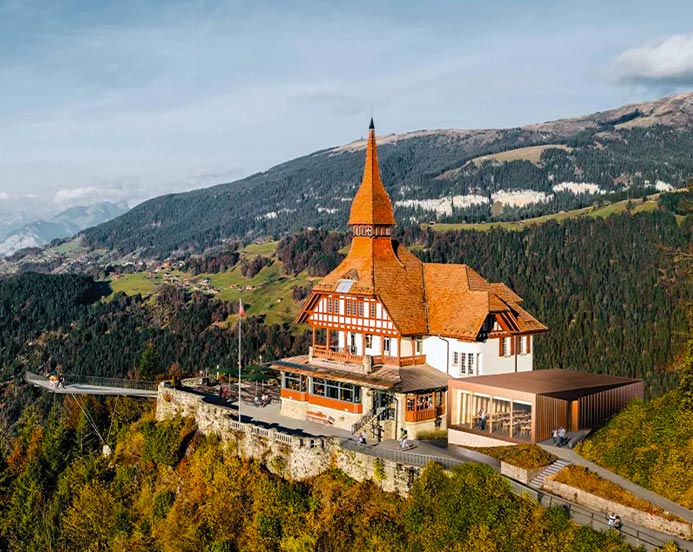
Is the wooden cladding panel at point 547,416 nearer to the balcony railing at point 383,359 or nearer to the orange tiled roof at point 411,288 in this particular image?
the orange tiled roof at point 411,288

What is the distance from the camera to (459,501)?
3872 cm

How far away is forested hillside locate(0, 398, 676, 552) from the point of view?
3719 centimetres

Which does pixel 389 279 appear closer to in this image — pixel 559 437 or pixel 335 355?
pixel 335 355

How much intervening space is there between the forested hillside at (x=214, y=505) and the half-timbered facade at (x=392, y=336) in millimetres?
9018

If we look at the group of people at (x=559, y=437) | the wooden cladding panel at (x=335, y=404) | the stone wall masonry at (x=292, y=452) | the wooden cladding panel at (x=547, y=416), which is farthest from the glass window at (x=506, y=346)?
the stone wall masonry at (x=292, y=452)

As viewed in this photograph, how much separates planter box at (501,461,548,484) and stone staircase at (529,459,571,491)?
190 mm

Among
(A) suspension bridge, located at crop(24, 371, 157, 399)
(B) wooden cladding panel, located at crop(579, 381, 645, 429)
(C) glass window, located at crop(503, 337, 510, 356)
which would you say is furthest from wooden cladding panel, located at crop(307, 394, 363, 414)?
(A) suspension bridge, located at crop(24, 371, 157, 399)

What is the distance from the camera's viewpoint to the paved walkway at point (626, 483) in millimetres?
36438

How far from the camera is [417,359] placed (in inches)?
2392

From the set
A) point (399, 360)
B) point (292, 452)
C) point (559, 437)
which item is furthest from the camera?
point (399, 360)

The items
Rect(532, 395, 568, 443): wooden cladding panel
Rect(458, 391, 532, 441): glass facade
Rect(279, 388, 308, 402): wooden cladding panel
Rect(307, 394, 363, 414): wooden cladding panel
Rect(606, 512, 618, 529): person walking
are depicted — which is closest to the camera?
Rect(606, 512, 618, 529): person walking

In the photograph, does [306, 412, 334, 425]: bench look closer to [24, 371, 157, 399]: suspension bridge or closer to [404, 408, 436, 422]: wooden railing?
[404, 408, 436, 422]: wooden railing

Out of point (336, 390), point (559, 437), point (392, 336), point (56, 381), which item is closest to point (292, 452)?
point (336, 390)

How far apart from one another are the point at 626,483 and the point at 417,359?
2339 centimetres
